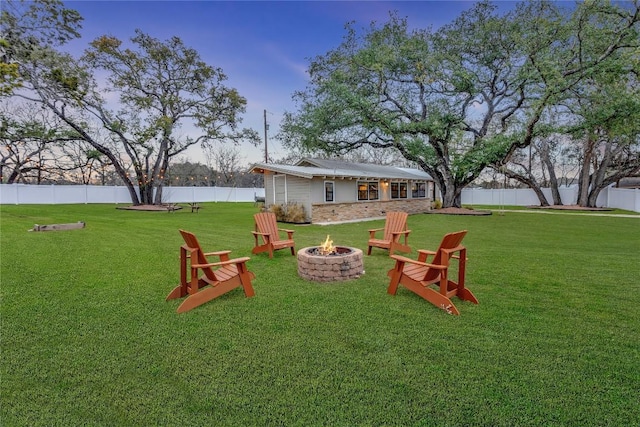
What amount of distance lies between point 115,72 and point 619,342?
24.9 metres

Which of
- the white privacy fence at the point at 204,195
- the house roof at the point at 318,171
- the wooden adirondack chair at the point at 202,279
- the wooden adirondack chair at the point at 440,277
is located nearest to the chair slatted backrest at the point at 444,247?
the wooden adirondack chair at the point at 440,277

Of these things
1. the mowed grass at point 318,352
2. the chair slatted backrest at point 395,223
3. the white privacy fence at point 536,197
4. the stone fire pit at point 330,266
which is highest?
the white privacy fence at point 536,197

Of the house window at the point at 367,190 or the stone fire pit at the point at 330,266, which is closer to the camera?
the stone fire pit at the point at 330,266

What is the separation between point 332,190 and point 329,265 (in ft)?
33.0

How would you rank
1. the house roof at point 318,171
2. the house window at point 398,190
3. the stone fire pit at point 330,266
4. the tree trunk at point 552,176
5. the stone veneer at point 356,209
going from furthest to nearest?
the tree trunk at point 552,176 < the house window at point 398,190 < the stone veneer at point 356,209 < the house roof at point 318,171 < the stone fire pit at point 330,266

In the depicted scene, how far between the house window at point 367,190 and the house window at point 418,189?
13.3 ft

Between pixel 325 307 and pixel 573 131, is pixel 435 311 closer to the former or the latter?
pixel 325 307

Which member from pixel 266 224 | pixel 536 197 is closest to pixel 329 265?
pixel 266 224

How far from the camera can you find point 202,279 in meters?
4.06

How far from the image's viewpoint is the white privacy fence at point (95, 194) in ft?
66.5

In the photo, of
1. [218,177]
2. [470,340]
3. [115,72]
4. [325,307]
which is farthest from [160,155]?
[470,340]

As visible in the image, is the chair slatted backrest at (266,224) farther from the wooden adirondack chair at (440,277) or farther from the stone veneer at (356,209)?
the stone veneer at (356,209)

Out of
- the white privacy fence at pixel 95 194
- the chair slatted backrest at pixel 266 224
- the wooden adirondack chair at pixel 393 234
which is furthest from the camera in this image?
the white privacy fence at pixel 95 194

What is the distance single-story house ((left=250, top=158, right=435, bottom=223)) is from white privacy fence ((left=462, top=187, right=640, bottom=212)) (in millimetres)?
12029
